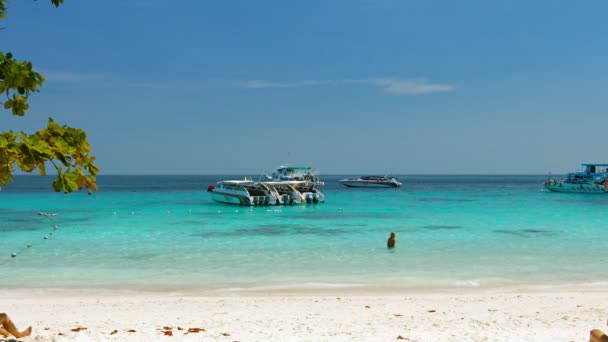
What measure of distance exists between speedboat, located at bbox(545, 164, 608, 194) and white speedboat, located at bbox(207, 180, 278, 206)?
47098 mm

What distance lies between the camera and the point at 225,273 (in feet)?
53.4

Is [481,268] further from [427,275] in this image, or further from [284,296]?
[284,296]

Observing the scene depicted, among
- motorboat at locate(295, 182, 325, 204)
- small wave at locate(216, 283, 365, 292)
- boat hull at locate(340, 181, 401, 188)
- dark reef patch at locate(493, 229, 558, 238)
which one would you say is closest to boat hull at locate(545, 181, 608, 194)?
boat hull at locate(340, 181, 401, 188)

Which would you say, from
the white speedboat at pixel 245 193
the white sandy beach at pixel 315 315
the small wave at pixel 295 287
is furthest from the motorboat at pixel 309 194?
the white sandy beach at pixel 315 315

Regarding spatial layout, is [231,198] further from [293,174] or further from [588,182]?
[588,182]

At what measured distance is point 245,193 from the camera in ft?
161

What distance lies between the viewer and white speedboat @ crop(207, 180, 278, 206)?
48969 millimetres

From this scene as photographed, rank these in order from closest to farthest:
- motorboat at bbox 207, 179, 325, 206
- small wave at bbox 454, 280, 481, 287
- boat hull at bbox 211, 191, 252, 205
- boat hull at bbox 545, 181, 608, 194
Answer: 1. small wave at bbox 454, 280, 481, 287
2. boat hull at bbox 211, 191, 252, 205
3. motorboat at bbox 207, 179, 325, 206
4. boat hull at bbox 545, 181, 608, 194

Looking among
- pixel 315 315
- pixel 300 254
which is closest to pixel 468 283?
pixel 315 315

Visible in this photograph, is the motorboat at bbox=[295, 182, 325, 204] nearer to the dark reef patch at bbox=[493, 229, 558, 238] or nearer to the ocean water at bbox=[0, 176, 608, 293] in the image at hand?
the ocean water at bbox=[0, 176, 608, 293]

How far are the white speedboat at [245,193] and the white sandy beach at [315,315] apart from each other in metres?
35.2

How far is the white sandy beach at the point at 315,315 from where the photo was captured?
8.10 meters

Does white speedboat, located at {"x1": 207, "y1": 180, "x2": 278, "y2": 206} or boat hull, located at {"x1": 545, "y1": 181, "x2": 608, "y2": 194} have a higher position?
boat hull, located at {"x1": 545, "y1": 181, "x2": 608, "y2": 194}

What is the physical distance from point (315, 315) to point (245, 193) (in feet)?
128
